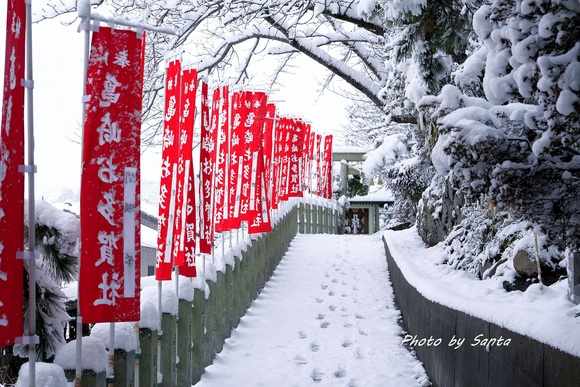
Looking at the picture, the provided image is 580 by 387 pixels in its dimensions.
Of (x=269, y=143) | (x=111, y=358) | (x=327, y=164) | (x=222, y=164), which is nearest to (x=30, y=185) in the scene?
(x=111, y=358)

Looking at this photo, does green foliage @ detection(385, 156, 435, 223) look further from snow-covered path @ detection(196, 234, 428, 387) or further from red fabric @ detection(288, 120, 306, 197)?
Result: red fabric @ detection(288, 120, 306, 197)

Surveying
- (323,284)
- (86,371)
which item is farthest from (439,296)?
(323,284)

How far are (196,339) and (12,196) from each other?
3720 millimetres

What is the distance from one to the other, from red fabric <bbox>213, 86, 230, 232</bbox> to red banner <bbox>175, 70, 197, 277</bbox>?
288 cm

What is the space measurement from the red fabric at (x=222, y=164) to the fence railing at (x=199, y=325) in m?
0.43

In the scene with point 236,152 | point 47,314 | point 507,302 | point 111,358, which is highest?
point 236,152

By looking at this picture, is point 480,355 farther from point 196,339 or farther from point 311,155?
point 311,155

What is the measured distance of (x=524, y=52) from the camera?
276 cm

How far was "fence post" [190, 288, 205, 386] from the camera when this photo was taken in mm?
6563

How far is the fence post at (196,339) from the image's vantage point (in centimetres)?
656

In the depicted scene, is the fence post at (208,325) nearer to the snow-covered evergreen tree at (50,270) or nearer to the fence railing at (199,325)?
the fence railing at (199,325)

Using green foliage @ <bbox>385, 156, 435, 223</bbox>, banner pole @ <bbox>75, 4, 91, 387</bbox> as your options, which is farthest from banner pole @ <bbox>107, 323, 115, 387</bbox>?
green foliage @ <bbox>385, 156, 435, 223</bbox>

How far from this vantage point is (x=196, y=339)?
21.7 ft

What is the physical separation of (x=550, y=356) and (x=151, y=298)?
10.4 ft
